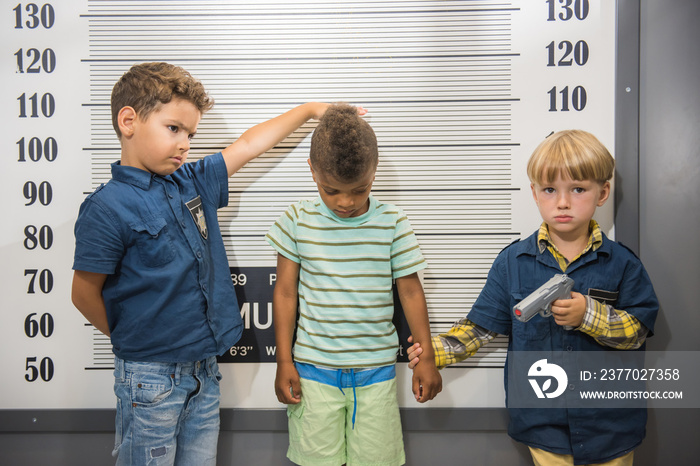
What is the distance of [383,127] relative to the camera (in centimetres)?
139

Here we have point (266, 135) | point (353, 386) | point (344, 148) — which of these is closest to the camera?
point (344, 148)

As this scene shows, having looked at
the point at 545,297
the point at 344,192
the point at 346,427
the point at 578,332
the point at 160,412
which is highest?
the point at 344,192

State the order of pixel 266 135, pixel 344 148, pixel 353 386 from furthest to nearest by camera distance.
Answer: pixel 266 135, pixel 353 386, pixel 344 148

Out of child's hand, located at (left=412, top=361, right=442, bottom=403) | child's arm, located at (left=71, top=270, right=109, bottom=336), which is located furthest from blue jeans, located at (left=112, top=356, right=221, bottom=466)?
child's hand, located at (left=412, top=361, right=442, bottom=403)

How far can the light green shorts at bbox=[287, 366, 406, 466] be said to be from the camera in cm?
121

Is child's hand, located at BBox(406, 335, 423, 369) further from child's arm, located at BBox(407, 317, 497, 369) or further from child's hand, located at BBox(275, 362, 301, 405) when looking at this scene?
child's hand, located at BBox(275, 362, 301, 405)

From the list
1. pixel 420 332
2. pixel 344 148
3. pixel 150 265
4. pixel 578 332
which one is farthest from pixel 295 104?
pixel 578 332

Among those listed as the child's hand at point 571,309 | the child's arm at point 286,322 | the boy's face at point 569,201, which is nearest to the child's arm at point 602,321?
the child's hand at point 571,309

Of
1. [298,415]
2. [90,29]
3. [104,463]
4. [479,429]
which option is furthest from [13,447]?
[479,429]

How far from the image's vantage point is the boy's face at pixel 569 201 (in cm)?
120

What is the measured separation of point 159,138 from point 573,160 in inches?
39.1

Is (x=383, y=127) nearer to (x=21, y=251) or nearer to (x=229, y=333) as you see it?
(x=229, y=333)

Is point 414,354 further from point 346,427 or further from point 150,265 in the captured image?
point 150,265

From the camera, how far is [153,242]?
3.70ft
